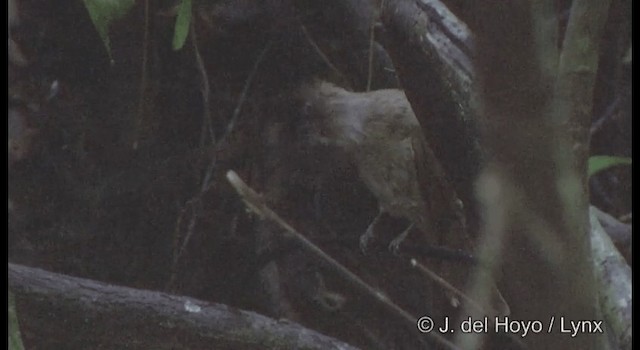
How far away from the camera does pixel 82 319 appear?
0.50 metres

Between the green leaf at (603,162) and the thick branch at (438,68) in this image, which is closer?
the thick branch at (438,68)

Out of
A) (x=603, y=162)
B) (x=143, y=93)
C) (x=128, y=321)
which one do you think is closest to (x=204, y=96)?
(x=143, y=93)

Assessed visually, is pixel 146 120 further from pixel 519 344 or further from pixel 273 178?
pixel 519 344

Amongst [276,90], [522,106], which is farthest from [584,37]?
[276,90]

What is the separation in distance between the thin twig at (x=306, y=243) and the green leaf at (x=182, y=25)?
9cm

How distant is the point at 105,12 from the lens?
1.58ft

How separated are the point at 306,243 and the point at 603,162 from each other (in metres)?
0.23

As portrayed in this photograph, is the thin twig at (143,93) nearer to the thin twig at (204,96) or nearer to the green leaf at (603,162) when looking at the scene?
the thin twig at (204,96)

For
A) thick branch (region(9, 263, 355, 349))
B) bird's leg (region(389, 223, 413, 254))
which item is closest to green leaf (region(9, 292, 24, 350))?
thick branch (region(9, 263, 355, 349))

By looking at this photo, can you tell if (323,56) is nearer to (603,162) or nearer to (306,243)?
(306,243)

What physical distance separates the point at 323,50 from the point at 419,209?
0.39ft

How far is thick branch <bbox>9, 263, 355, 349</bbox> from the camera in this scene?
19.4 inches

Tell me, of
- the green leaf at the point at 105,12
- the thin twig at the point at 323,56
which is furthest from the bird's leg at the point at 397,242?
the green leaf at the point at 105,12

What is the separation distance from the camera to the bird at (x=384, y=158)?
493 millimetres
